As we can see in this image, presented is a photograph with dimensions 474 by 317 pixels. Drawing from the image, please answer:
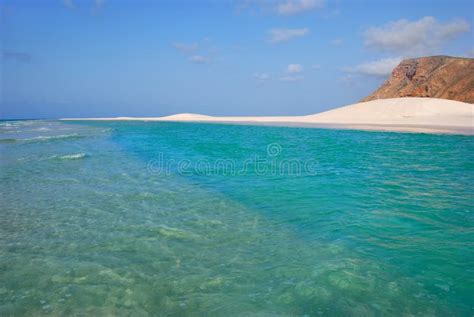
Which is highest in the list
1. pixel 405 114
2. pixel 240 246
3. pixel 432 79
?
pixel 432 79

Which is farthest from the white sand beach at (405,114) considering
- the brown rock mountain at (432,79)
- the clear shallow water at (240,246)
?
the brown rock mountain at (432,79)

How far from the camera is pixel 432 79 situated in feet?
236

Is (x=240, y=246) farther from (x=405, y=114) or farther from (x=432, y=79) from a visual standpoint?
(x=432, y=79)

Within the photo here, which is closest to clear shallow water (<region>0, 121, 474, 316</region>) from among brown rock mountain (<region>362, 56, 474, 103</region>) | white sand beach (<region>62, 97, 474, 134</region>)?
white sand beach (<region>62, 97, 474, 134</region>)

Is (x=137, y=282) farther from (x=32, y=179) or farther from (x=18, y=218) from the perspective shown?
(x=32, y=179)

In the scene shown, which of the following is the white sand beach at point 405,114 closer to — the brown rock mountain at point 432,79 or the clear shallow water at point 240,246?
the clear shallow water at point 240,246

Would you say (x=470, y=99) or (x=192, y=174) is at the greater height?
(x=470, y=99)

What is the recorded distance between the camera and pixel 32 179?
7641 millimetres

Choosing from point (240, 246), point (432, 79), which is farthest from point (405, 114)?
point (432, 79)

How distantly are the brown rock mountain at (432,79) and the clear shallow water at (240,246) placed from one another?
68.4m

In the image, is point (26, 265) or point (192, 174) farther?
point (192, 174)

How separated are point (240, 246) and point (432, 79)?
82233mm

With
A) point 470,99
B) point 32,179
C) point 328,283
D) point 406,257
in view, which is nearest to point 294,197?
point 406,257

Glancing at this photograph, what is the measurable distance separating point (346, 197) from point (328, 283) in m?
3.16
